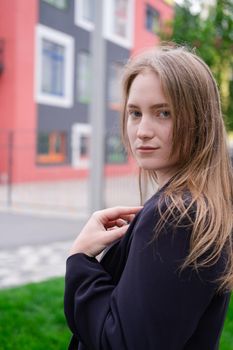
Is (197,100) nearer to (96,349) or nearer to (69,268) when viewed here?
(69,268)

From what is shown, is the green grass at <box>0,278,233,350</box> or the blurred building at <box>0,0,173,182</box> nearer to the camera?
the green grass at <box>0,278,233,350</box>

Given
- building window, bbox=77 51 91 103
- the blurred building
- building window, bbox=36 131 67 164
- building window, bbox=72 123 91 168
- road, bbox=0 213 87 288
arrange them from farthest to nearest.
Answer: building window, bbox=77 51 91 103, building window, bbox=72 123 91 168, building window, bbox=36 131 67 164, the blurred building, road, bbox=0 213 87 288

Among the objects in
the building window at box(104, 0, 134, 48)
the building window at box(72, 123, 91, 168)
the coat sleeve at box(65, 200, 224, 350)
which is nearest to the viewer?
the coat sleeve at box(65, 200, 224, 350)

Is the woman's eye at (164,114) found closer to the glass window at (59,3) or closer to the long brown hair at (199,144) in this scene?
the long brown hair at (199,144)

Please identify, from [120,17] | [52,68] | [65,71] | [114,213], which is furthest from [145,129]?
[120,17]

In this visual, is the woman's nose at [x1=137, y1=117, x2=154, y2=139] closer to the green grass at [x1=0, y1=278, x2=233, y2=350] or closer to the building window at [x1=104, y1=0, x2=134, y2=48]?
the green grass at [x1=0, y1=278, x2=233, y2=350]

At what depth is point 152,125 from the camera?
45.4 inches

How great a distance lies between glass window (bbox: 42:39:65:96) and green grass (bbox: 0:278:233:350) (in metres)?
15.5

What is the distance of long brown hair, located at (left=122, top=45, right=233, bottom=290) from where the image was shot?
41.8 inches

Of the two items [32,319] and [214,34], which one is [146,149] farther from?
[214,34]

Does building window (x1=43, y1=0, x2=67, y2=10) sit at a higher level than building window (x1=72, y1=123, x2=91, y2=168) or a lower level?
higher

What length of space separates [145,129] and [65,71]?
63.8 ft

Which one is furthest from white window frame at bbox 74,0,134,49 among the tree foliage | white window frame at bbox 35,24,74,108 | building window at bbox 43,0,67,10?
the tree foliage

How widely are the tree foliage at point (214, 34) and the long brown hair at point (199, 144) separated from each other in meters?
5.75
